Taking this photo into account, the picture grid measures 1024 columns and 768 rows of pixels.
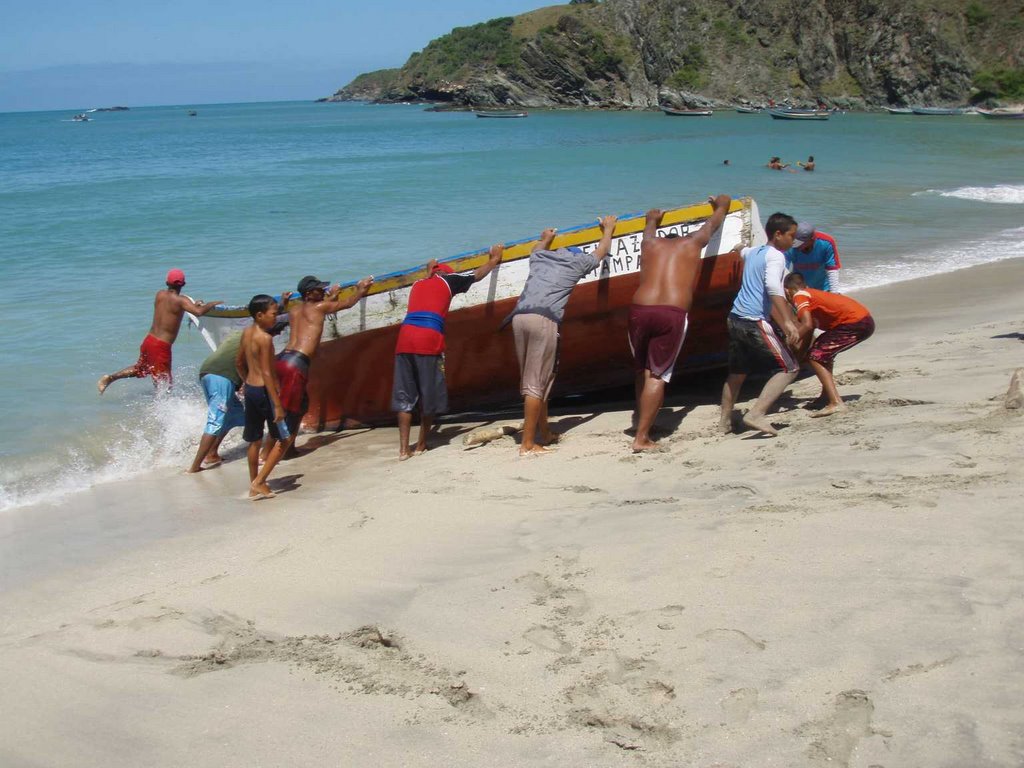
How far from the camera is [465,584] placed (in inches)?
173

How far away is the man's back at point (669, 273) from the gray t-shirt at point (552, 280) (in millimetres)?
536

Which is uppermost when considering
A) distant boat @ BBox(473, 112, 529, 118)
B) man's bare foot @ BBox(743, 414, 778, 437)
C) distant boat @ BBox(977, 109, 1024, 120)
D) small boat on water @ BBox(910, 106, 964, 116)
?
distant boat @ BBox(473, 112, 529, 118)

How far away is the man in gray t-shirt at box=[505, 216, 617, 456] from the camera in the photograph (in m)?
6.82

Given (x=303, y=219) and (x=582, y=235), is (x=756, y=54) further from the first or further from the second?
(x=582, y=235)

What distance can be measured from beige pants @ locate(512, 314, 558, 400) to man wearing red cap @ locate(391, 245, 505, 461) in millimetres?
707

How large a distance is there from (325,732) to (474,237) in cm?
1713

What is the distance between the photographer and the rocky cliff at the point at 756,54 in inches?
3418

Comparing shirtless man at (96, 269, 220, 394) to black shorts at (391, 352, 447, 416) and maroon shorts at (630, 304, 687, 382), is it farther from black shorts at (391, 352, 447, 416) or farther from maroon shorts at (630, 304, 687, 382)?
maroon shorts at (630, 304, 687, 382)

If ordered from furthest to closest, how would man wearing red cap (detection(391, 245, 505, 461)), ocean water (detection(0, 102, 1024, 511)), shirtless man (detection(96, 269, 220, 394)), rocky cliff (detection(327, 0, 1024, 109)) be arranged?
rocky cliff (detection(327, 0, 1024, 109)), ocean water (detection(0, 102, 1024, 511)), shirtless man (detection(96, 269, 220, 394)), man wearing red cap (detection(391, 245, 505, 461))

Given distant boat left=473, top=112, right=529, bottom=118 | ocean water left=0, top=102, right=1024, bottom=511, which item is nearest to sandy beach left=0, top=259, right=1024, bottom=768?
ocean water left=0, top=102, right=1024, bottom=511

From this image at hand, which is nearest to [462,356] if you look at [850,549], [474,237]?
[850,549]

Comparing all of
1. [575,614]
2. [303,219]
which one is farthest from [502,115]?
[575,614]

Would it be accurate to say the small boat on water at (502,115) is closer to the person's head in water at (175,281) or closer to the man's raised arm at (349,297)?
the person's head in water at (175,281)

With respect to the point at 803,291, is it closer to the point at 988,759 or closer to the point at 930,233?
the point at 988,759
